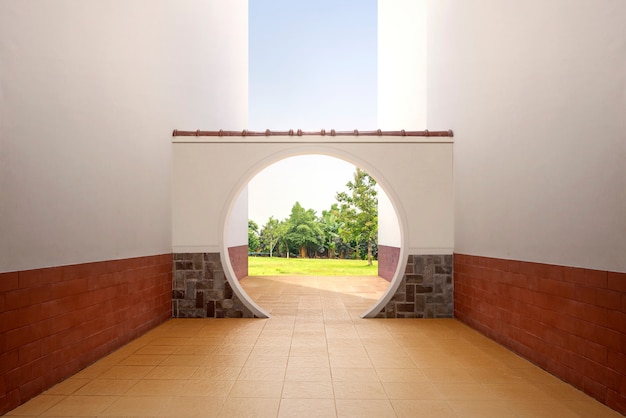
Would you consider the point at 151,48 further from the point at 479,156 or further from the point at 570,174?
the point at 570,174

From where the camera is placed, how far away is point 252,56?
22766 mm

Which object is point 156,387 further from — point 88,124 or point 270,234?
point 270,234

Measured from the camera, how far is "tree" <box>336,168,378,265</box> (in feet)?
57.3

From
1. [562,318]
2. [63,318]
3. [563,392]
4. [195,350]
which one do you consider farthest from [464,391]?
[63,318]

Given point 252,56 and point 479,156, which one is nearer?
point 479,156

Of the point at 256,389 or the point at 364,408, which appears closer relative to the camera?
the point at 364,408

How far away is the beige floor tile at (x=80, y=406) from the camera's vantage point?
307 centimetres

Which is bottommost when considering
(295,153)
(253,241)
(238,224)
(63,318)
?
(253,241)

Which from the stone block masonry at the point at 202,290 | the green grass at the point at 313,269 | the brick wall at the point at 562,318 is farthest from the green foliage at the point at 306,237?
the brick wall at the point at 562,318

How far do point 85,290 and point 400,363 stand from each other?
3.08 meters

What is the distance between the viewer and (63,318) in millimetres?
3727

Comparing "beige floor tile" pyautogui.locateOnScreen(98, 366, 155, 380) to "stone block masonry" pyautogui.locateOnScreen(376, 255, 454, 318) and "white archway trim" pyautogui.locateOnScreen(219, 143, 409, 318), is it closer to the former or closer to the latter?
"white archway trim" pyautogui.locateOnScreen(219, 143, 409, 318)

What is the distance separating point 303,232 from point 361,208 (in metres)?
6.73

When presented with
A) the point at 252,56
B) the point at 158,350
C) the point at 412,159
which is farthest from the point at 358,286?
the point at 252,56
